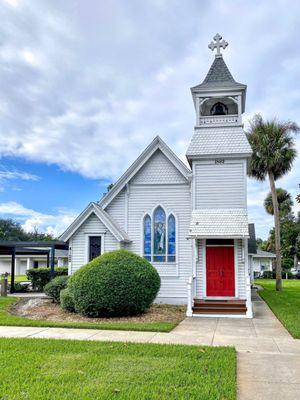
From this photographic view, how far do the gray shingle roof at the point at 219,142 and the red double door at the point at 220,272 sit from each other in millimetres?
4231

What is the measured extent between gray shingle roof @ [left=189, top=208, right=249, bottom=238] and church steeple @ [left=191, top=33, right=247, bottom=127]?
4.39 metres

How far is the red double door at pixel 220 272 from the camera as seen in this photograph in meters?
15.9

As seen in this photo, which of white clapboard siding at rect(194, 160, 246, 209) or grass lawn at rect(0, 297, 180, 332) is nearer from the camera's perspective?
grass lawn at rect(0, 297, 180, 332)

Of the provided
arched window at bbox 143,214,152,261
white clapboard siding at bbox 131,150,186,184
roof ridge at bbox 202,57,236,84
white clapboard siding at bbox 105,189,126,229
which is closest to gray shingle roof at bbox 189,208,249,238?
white clapboard siding at bbox 131,150,186,184

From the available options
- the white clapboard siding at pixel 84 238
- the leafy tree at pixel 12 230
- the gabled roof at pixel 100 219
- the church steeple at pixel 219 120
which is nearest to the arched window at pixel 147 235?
the gabled roof at pixel 100 219

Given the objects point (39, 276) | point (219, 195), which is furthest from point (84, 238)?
point (39, 276)

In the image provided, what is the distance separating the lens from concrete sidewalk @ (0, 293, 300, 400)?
232 inches

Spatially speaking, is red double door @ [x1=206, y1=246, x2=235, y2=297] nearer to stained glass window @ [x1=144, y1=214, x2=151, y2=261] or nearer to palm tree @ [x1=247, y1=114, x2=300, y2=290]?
stained glass window @ [x1=144, y1=214, x2=151, y2=261]

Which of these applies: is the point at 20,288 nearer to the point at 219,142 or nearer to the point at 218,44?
the point at 219,142

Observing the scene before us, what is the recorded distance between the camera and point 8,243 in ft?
71.0

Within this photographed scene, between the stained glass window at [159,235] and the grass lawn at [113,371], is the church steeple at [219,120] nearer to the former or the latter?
the stained glass window at [159,235]

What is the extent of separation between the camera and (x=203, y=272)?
52.9 ft

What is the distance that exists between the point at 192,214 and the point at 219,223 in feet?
4.13

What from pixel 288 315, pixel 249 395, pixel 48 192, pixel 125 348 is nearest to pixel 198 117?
pixel 288 315
